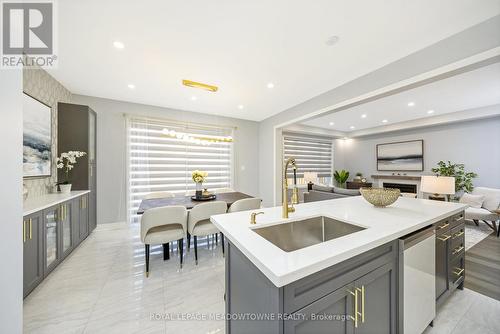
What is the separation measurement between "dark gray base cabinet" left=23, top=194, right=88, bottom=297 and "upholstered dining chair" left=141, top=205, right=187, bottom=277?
3.06 feet

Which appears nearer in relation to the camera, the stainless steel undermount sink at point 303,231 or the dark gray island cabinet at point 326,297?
the dark gray island cabinet at point 326,297

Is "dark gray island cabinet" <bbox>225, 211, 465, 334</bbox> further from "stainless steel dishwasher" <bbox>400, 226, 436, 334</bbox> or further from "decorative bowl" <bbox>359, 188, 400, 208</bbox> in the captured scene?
"decorative bowl" <bbox>359, 188, 400, 208</bbox>

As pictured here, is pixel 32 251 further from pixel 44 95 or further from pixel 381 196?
pixel 381 196

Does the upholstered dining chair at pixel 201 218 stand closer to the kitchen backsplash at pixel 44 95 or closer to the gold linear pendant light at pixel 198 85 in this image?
the gold linear pendant light at pixel 198 85

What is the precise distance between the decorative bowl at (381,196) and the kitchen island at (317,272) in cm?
20

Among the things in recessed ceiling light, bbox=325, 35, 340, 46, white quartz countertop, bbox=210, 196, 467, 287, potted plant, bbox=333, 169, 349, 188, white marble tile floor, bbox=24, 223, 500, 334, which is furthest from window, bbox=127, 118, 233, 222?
potted plant, bbox=333, 169, 349, 188

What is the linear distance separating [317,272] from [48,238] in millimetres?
2847

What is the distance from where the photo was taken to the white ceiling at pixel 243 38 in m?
1.53

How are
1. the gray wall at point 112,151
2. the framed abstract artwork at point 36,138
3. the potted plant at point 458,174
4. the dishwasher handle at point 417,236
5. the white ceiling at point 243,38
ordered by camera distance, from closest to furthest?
1. the dishwasher handle at point 417,236
2. the white ceiling at point 243,38
3. the framed abstract artwork at point 36,138
4. the gray wall at point 112,151
5. the potted plant at point 458,174

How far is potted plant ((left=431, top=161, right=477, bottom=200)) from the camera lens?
163 inches

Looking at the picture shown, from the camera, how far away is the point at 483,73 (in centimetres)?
252

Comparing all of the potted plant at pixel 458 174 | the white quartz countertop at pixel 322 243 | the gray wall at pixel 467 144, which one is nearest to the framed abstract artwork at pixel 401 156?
the gray wall at pixel 467 144

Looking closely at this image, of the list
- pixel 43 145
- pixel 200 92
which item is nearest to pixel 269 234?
pixel 200 92

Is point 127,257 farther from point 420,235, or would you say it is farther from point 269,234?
point 420,235
